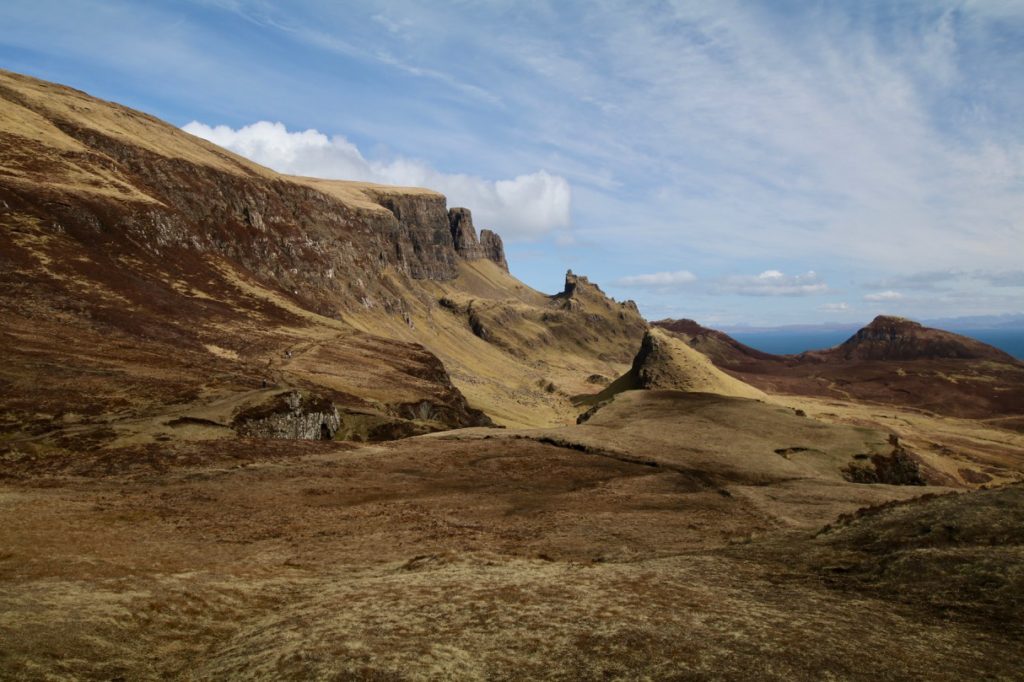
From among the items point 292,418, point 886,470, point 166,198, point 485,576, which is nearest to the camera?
point 485,576

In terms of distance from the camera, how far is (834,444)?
55469 mm

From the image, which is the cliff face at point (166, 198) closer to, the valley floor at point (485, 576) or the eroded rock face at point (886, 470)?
the valley floor at point (485, 576)

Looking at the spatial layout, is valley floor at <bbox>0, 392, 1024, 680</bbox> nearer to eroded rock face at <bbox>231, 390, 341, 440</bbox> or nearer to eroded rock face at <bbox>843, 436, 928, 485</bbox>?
eroded rock face at <bbox>231, 390, 341, 440</bbox>

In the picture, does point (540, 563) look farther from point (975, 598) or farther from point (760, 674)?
point (975, 598)

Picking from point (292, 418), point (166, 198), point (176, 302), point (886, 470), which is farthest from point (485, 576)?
point (166, 198)

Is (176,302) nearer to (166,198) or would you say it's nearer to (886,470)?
(166,198)

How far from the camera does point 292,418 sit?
56.0m

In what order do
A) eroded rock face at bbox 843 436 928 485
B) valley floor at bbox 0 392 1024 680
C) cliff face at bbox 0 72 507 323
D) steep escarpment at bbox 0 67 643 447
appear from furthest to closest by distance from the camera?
cliff face at bbox 0 72 507 323, steep escarpment at bbox 0 67 643 447, eroded rock face at bbox 843 436 928 485, valley floor at bbox 0 392 1024 680

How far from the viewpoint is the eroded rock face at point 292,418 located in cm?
5247

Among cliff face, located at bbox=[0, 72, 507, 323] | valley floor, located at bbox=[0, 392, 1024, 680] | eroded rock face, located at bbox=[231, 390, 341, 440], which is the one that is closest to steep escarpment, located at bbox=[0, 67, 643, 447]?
cliff face, located at bbox=[0, 72, 507, 323]

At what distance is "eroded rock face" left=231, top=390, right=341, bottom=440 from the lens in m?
52.5

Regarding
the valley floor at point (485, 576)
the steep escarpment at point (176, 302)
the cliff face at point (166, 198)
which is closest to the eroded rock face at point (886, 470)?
the valley floor at point (485, 576)

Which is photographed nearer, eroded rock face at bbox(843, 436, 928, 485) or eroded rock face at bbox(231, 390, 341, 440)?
eroded rock face at bbox(843, 436, 928, 485)

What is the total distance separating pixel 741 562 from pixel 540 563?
846 cm
